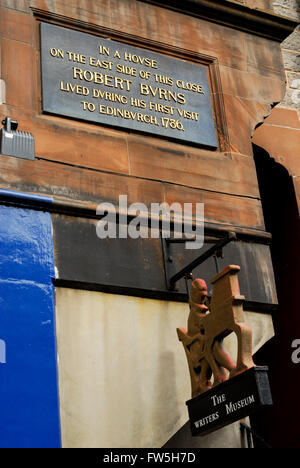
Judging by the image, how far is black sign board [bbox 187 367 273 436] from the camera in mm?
6586

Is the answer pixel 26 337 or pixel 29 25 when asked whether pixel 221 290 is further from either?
pixel 29 25

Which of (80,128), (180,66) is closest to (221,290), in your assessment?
(80,128)

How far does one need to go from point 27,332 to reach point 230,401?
6.05ft

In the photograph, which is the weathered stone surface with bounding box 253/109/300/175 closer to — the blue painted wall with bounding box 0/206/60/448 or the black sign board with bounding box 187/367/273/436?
the blue painted wall with bounding box 0/206/60/448

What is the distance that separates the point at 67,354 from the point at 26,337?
17.1 inches

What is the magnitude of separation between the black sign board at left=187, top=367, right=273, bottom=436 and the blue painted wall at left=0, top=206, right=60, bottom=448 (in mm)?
1213

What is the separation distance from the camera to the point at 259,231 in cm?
915

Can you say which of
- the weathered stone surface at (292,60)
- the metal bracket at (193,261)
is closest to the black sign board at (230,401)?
the metal bracket at (193,261)

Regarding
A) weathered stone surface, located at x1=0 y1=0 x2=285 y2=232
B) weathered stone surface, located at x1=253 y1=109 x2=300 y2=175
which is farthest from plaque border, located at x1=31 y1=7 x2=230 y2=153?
weathered stone surface, located at x1=253 y1=109 x2=300 y2=175

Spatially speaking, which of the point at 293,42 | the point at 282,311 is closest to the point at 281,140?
the point at 293,42

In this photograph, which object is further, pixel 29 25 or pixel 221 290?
pixel 29 25

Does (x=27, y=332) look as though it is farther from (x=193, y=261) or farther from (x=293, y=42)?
(x=293, y=42)
